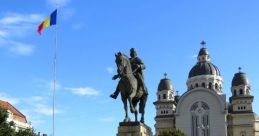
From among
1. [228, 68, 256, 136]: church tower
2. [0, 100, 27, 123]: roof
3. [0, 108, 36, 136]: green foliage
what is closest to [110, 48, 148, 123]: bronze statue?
[0, 108, 36, 136]: green foliage

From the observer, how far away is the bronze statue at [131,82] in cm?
1628

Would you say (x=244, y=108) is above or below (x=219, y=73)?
below

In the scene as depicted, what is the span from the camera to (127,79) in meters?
16.3

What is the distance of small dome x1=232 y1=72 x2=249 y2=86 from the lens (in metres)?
99.1

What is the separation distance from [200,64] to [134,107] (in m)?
87.1

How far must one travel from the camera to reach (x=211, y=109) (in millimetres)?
94562

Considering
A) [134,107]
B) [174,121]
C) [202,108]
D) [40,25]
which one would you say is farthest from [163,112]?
[134,107]

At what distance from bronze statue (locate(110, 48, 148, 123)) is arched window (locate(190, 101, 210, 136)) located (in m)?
78.8

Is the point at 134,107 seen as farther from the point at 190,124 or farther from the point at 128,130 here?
the point at 190,124

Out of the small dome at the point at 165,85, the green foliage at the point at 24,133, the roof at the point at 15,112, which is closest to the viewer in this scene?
the green foliage at the point at 24,133

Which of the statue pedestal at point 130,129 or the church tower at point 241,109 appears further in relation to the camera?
the church tower at point 241,109

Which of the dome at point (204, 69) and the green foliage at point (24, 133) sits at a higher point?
the dome at point (204, 69)

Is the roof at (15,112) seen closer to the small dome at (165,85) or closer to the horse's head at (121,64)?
the small dome at (165,85)

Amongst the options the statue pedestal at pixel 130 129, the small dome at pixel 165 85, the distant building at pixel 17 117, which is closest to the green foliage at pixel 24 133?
the distant building at pixel 17 117
